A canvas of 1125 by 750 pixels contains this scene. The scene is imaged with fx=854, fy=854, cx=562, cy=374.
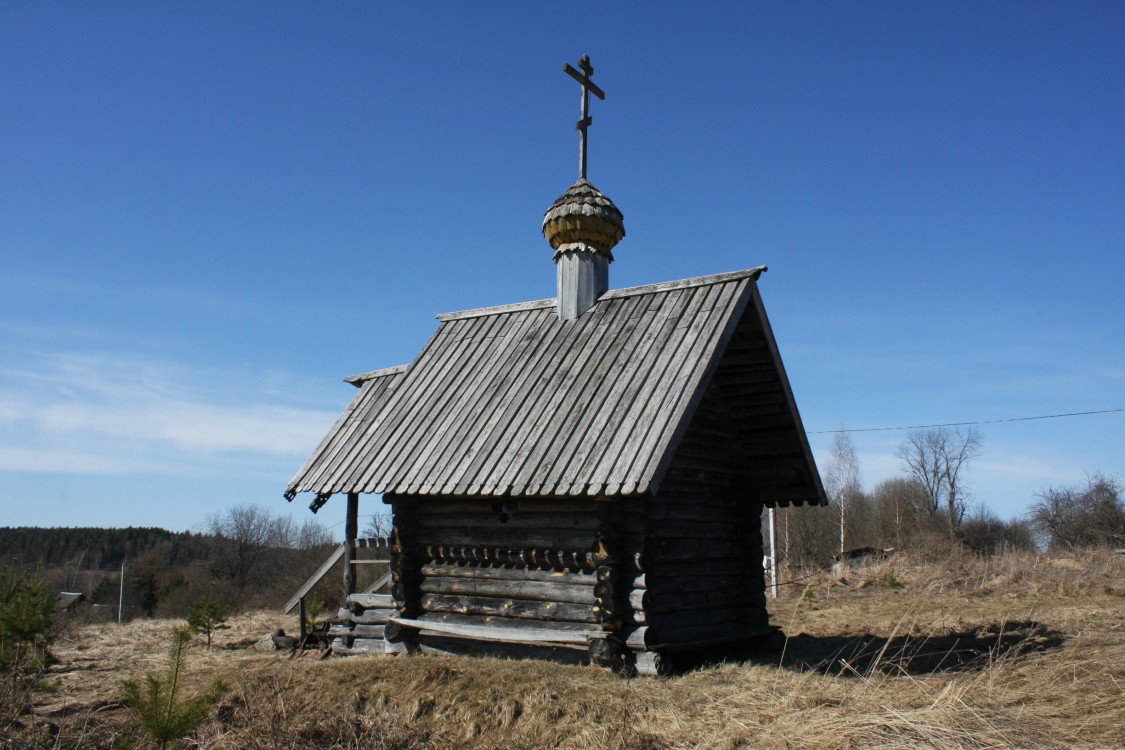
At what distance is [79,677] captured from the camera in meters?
12.1

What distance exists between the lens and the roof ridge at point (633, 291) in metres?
11.0

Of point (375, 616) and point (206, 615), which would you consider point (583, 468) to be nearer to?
point (375, 616)

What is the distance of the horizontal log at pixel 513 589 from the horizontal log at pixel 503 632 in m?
0.39

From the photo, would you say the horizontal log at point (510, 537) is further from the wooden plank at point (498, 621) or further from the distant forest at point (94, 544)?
the distant forest at point (94, 544)

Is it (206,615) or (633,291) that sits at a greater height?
(633,291)

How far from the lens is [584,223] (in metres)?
13.1

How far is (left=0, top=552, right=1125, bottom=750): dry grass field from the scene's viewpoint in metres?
6.43

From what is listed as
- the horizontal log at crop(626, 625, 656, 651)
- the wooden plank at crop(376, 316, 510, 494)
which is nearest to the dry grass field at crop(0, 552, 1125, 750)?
the horizontal log at crop(626, 625, 656, 651)

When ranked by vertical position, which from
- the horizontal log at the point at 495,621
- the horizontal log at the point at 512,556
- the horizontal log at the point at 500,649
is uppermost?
the horizontal log at the point at 512,556

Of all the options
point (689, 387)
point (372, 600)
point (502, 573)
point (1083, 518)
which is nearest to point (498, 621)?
point (502, 573)

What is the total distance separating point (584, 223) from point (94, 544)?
75.9 meters

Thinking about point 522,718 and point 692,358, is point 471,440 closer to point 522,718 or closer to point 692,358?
point 692,358

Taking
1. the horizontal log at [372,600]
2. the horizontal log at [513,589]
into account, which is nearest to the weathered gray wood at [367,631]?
the horizontal log at [372,600]

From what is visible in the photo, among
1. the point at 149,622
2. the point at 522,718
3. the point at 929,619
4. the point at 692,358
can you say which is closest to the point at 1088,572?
the point at 929,619
